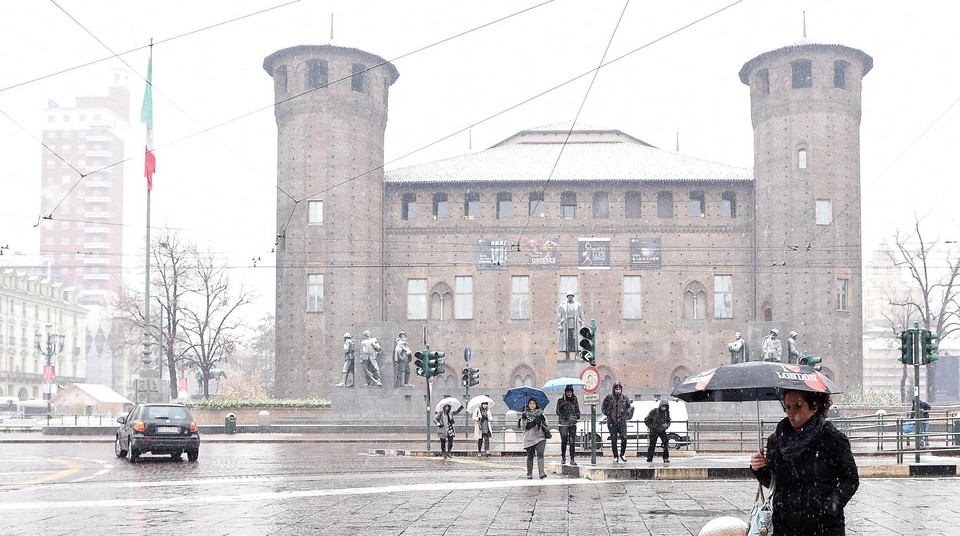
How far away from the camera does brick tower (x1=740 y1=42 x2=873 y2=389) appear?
5234 cm

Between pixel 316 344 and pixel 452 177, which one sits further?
pixel 452 177

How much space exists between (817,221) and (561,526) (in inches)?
1781

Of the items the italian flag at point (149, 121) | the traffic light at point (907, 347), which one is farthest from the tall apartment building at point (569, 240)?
the traffic light at point (907, 347)

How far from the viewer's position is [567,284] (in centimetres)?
5600

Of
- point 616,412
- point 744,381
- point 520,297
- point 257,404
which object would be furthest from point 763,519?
point 520,297

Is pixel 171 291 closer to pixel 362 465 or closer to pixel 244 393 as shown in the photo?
pixel 244 393

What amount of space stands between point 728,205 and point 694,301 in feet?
16.5

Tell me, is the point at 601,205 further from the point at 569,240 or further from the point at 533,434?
the point at 533,434

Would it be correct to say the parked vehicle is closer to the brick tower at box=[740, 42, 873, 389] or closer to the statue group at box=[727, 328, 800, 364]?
the statue group at box=[727, 328, 800, 364]

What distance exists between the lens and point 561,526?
34.1ft

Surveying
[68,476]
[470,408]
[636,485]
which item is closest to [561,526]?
[636,485]

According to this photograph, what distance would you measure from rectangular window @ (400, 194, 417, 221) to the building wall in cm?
4216

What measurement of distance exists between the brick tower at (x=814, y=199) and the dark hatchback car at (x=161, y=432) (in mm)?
35752

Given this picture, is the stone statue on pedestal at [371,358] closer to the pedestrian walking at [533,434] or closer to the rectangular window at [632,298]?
the rectangular window at [632,298]
